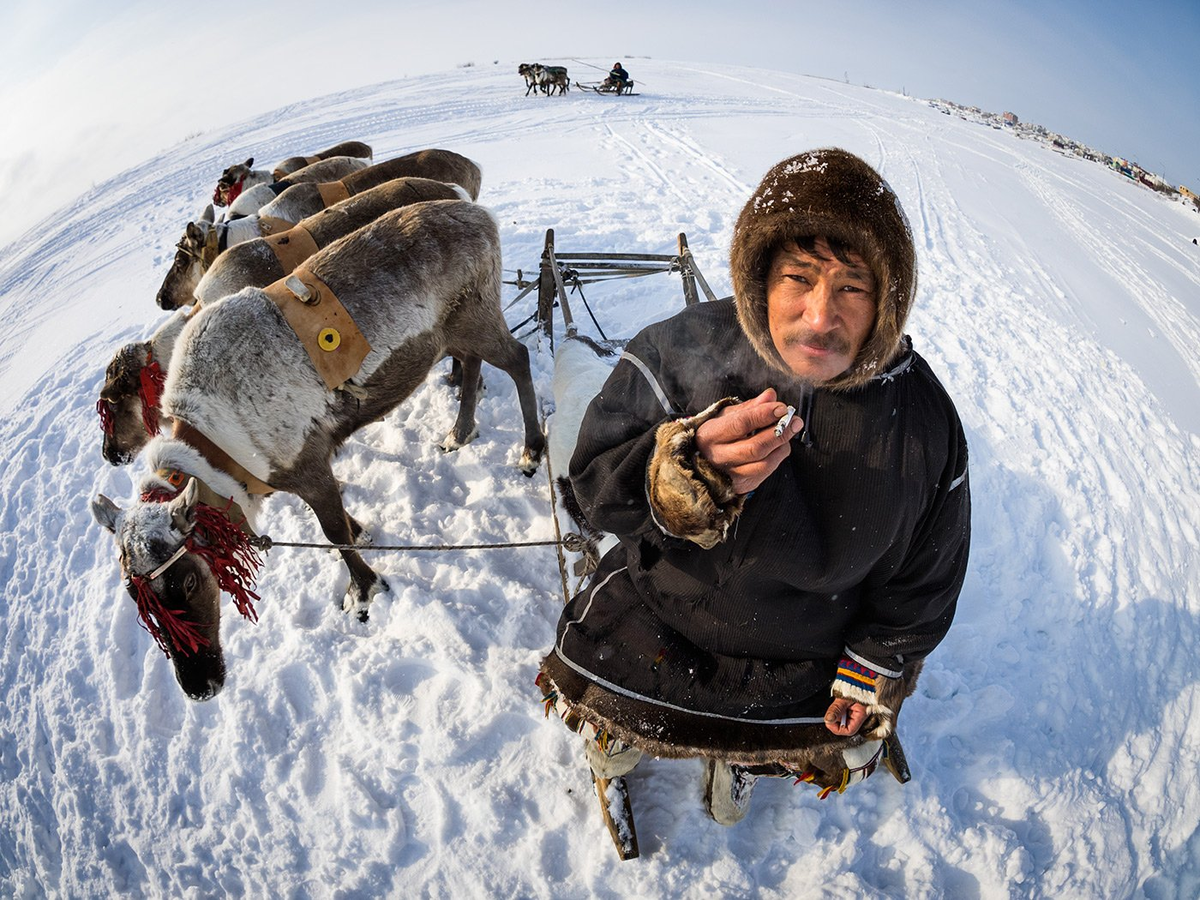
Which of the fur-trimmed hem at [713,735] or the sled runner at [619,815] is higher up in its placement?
the fur-trimmed hem at [713,735]

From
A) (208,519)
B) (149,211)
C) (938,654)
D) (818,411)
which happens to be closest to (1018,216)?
(938,654)

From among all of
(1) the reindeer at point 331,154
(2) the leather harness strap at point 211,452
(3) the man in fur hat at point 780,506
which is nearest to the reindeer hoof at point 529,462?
(2) the leather harness strap at point 211,452

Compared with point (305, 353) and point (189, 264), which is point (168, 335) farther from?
point (189, 264)

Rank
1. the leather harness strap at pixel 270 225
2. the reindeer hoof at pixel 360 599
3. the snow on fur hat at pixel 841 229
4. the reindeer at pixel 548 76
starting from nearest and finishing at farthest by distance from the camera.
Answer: the snow on fur hat at pixel 841 229 < the reindeer hoof at pixel 360 599 < the leather harness strap at pixel 270 225 < the reindeer at pixel 548 76

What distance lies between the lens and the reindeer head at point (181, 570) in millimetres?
2367

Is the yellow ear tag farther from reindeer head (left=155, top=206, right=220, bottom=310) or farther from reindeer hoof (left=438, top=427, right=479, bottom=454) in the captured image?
reindeer head (left=155, top=206, right=220, bottom=310)

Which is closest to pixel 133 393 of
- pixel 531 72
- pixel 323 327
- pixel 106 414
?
pixel 106 414

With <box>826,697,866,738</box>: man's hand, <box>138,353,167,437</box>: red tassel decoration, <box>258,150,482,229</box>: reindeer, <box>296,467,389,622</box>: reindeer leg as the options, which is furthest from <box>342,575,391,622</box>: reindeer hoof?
<box>258,150,482,229</box>: reindeer

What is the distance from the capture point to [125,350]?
147 inches

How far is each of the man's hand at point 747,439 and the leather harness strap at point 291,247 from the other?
3900 millimetres

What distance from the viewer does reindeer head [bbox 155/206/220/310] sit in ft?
15.7

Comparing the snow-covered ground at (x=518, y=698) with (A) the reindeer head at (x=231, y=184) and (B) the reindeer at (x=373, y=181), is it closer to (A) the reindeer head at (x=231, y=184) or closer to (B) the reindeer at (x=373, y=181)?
(B) the reindeer at (x=373, y=181)

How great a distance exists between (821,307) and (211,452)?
2.78m

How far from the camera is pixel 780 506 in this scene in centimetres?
141
